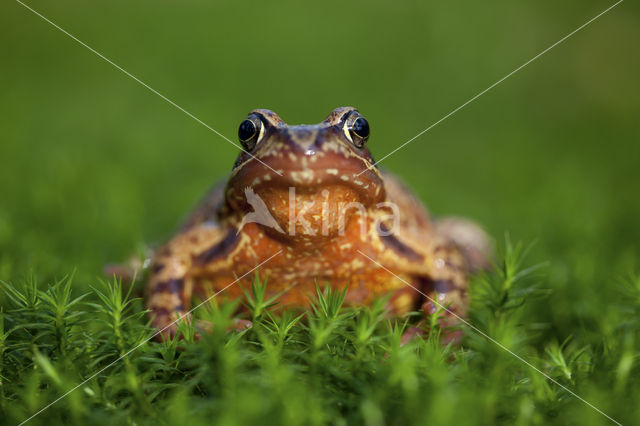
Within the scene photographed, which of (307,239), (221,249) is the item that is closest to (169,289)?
(221,249)

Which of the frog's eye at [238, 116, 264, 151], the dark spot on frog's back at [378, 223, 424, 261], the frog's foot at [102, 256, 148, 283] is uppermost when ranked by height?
the frog's eye at [238, 116, 264, 151]

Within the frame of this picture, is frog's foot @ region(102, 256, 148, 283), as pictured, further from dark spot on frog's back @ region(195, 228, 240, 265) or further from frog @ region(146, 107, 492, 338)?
dark spot on frog's back @ region(195, 228, 240, 265)

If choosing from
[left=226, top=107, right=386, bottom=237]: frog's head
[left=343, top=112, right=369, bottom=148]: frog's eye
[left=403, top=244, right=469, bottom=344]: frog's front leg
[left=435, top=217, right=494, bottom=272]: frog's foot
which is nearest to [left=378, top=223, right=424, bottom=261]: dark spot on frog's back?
[left=403, top=244, right=469, bottom=344]: frog's front leg

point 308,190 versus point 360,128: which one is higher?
point 360,128

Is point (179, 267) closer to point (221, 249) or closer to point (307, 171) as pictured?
point (221, 249)

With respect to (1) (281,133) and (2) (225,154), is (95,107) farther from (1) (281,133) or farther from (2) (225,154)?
(1) (281,133)

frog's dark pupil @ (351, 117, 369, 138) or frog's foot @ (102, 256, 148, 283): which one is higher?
frog's dark pupil @ (351, 117, 369, 138)

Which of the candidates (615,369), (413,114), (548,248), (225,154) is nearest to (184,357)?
(615,369)
